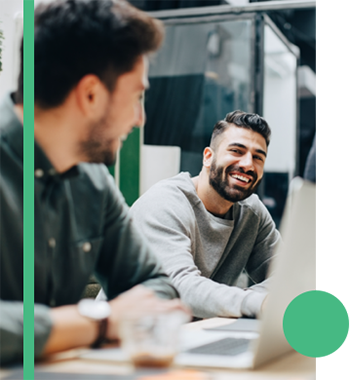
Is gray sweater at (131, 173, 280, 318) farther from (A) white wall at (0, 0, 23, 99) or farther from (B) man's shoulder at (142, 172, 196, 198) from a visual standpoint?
(A) white wall at (0, 0, 23, 99)

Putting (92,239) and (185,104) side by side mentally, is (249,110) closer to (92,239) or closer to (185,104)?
(185,104)

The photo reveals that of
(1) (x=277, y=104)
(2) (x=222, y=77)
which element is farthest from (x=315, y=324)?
(2) (x=222, y=77)

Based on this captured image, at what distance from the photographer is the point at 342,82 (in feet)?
3.88

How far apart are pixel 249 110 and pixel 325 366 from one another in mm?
1840

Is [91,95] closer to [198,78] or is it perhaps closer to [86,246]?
[86,246]

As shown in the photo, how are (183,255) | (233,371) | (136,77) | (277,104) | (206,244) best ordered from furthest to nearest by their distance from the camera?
(277,104) → (206,244) → (183,255) → (136,77) → (233,371)

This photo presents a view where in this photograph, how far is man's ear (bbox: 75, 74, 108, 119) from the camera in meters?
1.09

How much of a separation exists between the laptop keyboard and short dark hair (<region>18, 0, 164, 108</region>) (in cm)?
58

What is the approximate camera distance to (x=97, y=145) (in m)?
1.12

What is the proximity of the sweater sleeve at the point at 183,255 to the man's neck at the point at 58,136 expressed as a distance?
0.43m

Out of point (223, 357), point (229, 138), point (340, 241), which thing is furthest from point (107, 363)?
point (229, 138)

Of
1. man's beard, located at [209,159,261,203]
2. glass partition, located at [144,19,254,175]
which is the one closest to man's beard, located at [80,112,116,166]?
man's beard, located at [209,159,261,203]

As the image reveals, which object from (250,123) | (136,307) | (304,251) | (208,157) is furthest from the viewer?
(208,157)

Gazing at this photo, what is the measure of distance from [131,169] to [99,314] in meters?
0.92
